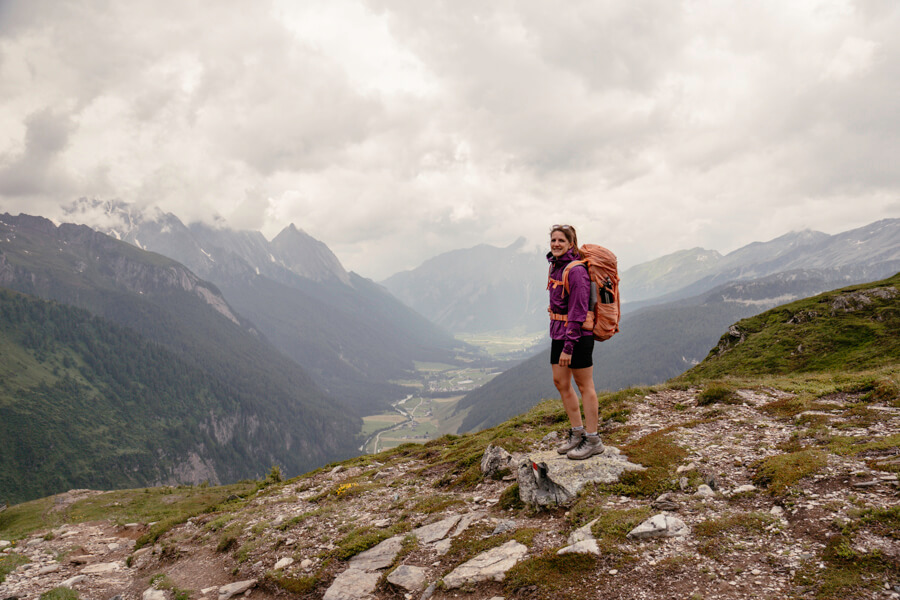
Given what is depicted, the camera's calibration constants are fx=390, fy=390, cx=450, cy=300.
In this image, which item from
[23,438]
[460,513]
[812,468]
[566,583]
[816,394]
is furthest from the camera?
[23,438]

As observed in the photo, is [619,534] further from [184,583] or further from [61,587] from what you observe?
[61,587]

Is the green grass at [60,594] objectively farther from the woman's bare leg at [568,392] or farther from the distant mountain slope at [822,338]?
the distant mountain slope at [822,338]

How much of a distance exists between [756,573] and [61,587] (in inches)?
731

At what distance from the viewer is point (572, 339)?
916 cm

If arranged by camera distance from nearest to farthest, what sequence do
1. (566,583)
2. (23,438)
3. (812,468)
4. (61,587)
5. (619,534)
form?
(566,583) → (619,534) → (812,468) → (61,587) → (23,438)

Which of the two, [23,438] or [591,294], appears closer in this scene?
[591,294]

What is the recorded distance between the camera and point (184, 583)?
1105cm

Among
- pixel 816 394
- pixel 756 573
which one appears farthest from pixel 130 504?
pixel 816 394

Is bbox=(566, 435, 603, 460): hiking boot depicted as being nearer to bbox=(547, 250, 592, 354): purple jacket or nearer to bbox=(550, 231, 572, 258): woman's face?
bbox=(547, 250, 592, 354): purple jacket

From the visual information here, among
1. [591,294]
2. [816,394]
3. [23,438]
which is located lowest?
[23,438]

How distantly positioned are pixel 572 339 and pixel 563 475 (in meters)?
3.43

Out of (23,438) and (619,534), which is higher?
(619,534)

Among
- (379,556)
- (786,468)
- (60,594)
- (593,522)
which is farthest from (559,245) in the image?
(60,594)

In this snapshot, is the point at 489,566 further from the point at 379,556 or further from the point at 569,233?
the point at 569,233
